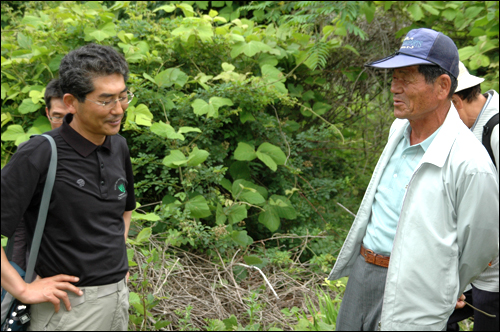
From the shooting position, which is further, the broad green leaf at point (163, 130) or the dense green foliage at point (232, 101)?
the dense green foliage at point (232, 101)

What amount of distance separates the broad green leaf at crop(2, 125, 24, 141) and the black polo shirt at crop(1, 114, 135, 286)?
2988 mm

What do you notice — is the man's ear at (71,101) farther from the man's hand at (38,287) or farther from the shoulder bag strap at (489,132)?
the shoulder bag strap at (489,132)

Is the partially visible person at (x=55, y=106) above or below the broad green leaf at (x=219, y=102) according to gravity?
above

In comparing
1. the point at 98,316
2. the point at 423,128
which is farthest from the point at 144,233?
the point at 423,128

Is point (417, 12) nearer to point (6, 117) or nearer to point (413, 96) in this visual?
point (413, 96)

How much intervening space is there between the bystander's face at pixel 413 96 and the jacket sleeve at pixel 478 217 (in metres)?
0.43

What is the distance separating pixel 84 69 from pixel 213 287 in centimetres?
233

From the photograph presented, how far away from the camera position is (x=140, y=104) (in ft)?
14.2

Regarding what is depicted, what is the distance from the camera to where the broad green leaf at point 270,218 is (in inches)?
179

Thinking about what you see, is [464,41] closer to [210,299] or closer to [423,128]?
[423,128]

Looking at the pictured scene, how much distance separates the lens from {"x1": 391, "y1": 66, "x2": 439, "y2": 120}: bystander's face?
2199 mm

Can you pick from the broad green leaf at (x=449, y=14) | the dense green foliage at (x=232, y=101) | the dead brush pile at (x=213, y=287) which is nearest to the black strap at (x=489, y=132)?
the dead brush pile at (x=213, y=287)

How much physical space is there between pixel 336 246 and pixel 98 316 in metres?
3.08

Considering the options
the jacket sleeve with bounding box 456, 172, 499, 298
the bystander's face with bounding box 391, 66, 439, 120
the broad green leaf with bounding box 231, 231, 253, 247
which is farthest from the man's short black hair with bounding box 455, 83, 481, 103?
the broad green leaf with bounding box 231, 231, 253, 247
